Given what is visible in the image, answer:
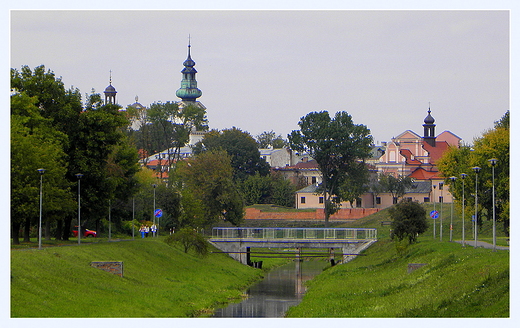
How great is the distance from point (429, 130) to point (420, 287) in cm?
10526

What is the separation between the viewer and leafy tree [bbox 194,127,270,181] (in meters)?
129

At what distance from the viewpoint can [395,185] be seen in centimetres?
11744

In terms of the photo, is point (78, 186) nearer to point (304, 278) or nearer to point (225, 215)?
point (304, 278)

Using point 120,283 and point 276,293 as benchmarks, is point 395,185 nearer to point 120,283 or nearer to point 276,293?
point 276,293

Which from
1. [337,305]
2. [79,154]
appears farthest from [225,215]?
[337,305]

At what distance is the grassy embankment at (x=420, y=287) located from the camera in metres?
29.8

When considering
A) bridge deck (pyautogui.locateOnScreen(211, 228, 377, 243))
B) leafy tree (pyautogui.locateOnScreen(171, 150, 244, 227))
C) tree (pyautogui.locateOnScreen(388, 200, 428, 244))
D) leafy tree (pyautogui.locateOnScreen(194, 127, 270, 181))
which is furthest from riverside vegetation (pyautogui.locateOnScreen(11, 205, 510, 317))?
leafy tree (pyautogui.locateOnScreen(194, 127, 270, 181))

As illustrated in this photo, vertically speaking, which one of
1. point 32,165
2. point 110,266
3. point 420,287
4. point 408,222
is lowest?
point 420,287

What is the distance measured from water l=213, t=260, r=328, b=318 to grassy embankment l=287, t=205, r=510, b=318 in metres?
1.27

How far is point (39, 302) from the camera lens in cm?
3102

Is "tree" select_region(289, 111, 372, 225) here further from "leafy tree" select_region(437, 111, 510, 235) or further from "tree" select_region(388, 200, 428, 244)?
"tree" select_region(388, 200, 428, 244)

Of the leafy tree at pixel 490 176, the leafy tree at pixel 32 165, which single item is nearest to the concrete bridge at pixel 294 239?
the leafy tree at pixel 490 176

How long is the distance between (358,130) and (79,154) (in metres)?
52.7

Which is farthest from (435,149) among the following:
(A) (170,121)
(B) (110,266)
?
(B) (110,266)
